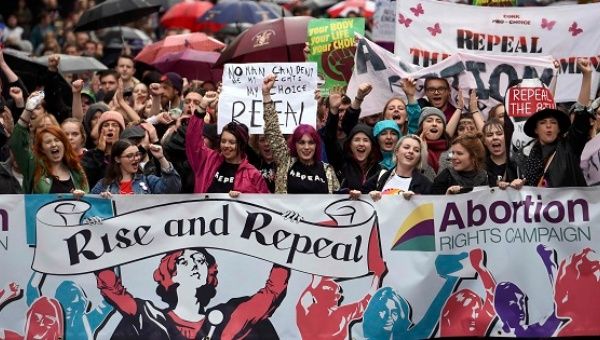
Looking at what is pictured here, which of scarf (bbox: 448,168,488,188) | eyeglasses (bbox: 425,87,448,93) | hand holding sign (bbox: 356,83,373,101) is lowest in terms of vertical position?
scarf (bbox: 448,168,488,188)

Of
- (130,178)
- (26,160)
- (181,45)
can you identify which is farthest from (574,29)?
(181,45)

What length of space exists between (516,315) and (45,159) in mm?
3497

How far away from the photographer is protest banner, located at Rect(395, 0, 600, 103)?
1531cm

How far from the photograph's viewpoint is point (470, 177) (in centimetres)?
1300

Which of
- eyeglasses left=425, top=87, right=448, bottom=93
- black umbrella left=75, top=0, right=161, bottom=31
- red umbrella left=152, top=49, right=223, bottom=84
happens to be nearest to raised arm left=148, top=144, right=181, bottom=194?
eyeglasses left=425, top=87, right=448, bottom=93

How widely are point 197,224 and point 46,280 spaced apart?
1088 mm

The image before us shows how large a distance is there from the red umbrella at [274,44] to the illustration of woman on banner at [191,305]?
15.0 ft

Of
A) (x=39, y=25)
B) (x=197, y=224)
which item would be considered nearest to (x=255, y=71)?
(x=197, y=224)

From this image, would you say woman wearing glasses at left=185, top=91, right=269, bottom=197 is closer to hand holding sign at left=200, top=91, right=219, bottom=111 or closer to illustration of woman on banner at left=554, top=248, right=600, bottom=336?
hand holding sign at left=200, top=91, right=219, bottom=111

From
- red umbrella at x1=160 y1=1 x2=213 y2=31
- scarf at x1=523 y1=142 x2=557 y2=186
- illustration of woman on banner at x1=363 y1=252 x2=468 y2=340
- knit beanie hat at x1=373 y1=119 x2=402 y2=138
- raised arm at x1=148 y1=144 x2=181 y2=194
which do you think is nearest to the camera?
illustration of woman on banner at x1=363 y1=252 x2=468 y2=340

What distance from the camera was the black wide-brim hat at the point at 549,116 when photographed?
504 inches

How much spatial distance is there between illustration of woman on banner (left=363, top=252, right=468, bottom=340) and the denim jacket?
1.70m

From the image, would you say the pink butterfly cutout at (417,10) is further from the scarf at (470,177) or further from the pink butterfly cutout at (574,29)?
the scarf at (470,177)

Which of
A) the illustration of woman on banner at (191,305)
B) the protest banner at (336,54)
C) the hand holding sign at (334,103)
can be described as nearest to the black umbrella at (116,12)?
the protest banner at (336,54)
